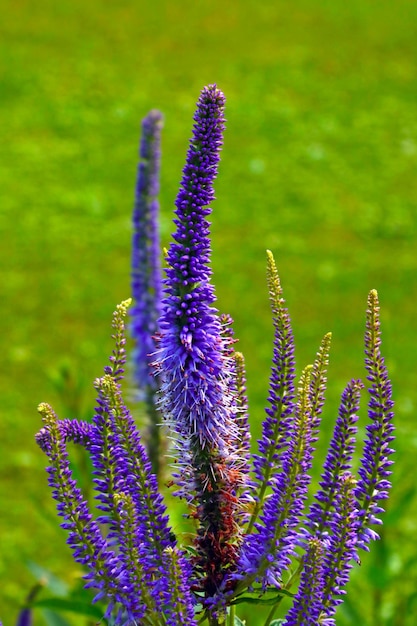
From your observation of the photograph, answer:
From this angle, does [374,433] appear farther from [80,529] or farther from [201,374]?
[80,529]

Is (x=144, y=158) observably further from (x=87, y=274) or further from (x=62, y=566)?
(x=87, y=274)

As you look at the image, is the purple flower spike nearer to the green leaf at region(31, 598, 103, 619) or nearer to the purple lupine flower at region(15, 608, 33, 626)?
the green leaf at region(31, 598, 103, 619)

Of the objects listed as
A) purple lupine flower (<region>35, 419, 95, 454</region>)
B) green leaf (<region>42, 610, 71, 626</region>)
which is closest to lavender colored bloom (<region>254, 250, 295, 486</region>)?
purple lupine flower (<region>35, 419, 95, 454</region>)

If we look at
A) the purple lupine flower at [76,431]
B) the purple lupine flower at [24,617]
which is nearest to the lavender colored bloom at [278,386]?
the purple lupine flower at [76,431]

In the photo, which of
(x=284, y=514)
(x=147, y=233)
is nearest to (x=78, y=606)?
(x=284, y=514)

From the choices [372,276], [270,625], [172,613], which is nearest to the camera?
[172,613]

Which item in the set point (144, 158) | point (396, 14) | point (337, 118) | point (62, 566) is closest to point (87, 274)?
point (62, 566)

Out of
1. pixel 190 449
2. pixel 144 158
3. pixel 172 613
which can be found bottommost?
pixel 172 613
